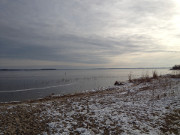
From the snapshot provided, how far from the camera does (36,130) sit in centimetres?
409

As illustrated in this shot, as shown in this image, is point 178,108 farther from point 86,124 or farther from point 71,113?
point 71,113

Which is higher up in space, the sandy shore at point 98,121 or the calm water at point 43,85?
the sandy shore at point 98,121

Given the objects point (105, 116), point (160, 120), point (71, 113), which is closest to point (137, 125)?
point (160, 120)

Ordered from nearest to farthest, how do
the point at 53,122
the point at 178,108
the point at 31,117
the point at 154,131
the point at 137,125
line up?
the point at 154,131
the point at 137,125
the point at 53,122
the point at 31,117
the point at 178,108

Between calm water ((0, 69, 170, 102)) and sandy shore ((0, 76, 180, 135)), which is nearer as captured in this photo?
sandy shore ((0, 76, 180, 135))

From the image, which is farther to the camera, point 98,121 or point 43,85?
point 43,85

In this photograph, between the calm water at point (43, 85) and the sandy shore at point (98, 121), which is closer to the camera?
the sandy shore at point (98, 121)

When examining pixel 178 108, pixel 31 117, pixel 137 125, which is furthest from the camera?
pixel 178 108

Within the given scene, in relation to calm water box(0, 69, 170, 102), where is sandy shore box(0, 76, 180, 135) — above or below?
above

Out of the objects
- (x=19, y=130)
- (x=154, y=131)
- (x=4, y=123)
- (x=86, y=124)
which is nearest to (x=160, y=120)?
(x=154, y=131)

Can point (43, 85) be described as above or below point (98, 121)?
below

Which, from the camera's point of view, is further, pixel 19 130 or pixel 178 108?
pixel 178 108

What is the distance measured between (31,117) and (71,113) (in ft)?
5.64

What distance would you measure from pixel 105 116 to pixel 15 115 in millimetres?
3983
